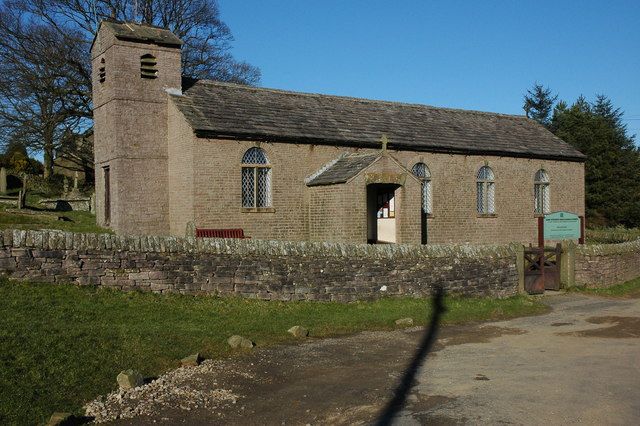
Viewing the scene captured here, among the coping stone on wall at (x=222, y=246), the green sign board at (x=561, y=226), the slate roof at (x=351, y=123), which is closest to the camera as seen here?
the coping stone on wall at (x=222, y=246)

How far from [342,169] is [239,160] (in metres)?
3.86

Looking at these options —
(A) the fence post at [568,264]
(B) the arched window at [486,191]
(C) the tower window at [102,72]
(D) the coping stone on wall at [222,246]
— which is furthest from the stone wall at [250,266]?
(C) the tower window at [102,72]

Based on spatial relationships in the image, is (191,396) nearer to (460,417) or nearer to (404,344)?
(460,417)

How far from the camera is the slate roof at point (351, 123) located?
906 inches

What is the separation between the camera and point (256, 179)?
75.3ft

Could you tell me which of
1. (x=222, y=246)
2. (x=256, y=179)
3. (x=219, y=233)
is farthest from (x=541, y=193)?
(x=222, y=246)

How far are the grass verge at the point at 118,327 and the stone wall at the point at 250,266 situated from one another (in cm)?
34

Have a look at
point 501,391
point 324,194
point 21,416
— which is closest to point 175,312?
point 21,416

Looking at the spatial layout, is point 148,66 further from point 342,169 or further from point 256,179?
point 342,169

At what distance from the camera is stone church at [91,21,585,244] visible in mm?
21969

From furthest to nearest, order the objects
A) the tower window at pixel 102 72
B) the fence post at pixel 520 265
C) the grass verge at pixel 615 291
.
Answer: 1. the tower window at pixel 102 72
2. the grass verge at pixel 615 291
3. the fence post at pixel 520 265

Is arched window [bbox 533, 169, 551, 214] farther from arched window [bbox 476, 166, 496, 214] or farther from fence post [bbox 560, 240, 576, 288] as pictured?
fence post [bbox 560, 240, 576, 288]

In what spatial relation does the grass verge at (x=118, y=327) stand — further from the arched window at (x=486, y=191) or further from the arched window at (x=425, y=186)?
the arched window at (x=486, y=191)

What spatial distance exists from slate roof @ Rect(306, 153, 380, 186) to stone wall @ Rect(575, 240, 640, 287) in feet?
25.4
